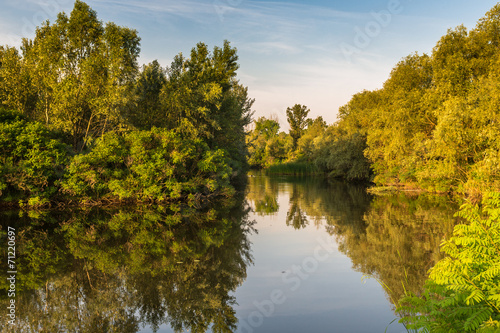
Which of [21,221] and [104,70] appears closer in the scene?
[21,221]

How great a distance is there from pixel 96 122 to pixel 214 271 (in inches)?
819

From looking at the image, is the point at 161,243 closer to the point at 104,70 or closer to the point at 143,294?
the point at 143,294

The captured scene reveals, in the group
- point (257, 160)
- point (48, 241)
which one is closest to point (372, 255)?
point (48, 241)

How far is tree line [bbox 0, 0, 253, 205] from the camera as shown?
22.1 m

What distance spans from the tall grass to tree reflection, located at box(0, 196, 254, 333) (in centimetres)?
5736

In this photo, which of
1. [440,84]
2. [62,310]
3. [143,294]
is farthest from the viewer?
[440,84]

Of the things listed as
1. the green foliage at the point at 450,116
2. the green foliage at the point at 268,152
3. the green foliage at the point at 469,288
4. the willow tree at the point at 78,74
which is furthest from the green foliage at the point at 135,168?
the green foliage at the point at 268,152

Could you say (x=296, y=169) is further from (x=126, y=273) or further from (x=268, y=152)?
(x=126, y=273)

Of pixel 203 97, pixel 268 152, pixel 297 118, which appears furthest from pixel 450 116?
pixel 297 118

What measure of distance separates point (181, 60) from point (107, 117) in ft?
36.5

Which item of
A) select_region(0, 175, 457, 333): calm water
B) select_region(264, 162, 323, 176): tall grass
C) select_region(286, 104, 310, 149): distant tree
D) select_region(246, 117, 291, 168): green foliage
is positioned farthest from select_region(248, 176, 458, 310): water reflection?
select_region(286, 104, 310, 149): distant tree

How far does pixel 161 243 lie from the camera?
1448cm

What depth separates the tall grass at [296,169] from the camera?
75125 millimetres

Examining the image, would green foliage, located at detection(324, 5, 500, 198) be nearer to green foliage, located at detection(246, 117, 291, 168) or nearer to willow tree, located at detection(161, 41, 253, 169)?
willow tree, located at detection(161, 41, 253, 169)
